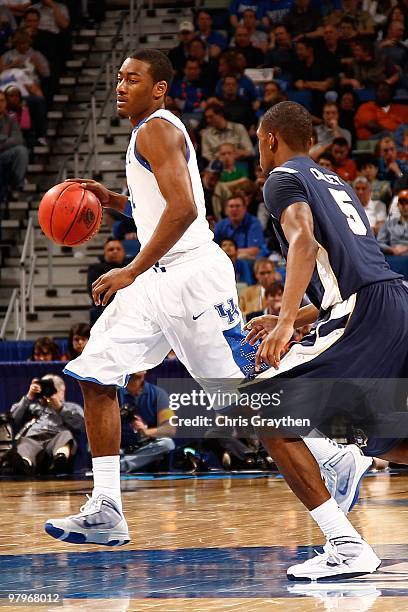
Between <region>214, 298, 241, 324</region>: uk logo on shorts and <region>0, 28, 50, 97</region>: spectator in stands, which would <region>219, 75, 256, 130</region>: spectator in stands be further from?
<region>214, 298, 241, 324</region>: uk logo on shorts

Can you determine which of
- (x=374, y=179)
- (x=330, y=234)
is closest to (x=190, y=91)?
(x=374, y=179)

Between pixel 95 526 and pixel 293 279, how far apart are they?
1497 millimetres

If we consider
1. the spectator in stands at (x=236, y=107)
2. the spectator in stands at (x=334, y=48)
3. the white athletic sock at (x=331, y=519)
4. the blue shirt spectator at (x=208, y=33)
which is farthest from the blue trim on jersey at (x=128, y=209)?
the blue shirt spectator at (x=208, y=33)

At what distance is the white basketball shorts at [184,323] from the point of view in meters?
5.05

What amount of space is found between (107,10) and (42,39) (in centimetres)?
148

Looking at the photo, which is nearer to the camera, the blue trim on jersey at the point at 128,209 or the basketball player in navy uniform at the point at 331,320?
the basketball player in navy uniform at the point at 331,320

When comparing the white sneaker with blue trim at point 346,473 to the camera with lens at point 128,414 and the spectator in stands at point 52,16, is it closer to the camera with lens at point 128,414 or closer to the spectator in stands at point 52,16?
the camera with lens at point 128,414

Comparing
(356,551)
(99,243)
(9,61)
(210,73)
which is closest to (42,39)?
(9,61)

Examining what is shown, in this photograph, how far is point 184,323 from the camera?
5.06m

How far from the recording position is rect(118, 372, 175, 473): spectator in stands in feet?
32.4

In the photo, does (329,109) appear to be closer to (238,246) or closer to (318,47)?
(318,47)

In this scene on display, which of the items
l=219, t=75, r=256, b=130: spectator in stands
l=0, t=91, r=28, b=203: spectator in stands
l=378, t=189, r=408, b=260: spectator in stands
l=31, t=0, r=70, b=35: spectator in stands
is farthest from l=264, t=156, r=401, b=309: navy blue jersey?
l=31, t=0, r=70, b=35: spectator in stands

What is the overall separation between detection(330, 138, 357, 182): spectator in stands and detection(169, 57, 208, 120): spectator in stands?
2.42 meters

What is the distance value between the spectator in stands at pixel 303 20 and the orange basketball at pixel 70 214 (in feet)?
31.8
